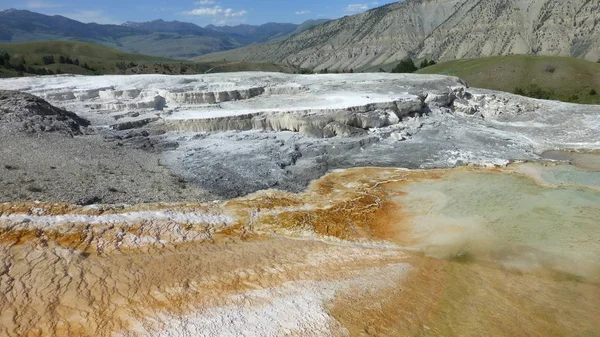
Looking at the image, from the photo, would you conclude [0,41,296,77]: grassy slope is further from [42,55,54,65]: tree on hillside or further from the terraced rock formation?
the terraced rock formation

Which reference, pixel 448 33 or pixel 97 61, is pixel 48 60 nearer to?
pixel 97 61

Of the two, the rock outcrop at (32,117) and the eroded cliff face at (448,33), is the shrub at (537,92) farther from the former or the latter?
the eroded cliff face at (448,33)

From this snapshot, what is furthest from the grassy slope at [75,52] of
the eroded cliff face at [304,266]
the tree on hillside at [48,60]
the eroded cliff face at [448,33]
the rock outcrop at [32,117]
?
the eroded cliff face at [304,266]

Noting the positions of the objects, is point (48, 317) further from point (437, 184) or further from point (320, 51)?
point (320, 51)

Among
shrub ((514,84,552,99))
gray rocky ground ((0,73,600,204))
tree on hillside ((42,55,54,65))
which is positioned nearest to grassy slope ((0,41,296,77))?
tree on hillside ((42,55,54,65))

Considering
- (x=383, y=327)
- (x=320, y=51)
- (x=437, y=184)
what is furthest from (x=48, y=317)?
(x=320, y=51)
